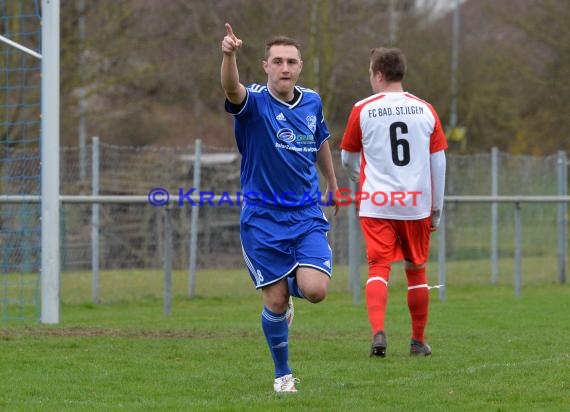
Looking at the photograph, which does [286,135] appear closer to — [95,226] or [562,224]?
[95,226]

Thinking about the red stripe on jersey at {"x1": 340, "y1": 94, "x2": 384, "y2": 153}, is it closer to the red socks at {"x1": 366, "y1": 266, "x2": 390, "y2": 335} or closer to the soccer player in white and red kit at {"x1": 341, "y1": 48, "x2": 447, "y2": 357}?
the soccer player in white and red kit at {"x1": 341, "y1": 48, "x2": 447, "y2": 357}

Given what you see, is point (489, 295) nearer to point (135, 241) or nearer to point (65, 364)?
point (135, 241)

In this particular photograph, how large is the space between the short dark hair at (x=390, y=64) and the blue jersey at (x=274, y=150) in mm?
1427

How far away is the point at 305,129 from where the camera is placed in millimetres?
6578

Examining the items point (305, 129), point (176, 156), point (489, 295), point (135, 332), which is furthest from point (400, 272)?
point (305, 129)

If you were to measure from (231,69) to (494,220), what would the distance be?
12519 mm

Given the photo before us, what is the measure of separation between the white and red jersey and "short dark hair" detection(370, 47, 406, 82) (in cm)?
13

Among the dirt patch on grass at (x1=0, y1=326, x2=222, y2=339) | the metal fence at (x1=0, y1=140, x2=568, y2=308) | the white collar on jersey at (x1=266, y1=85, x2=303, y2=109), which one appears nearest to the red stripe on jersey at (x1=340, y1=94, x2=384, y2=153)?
the white collar on jersey at (x1=266, y1=85, x2=303, y2=109)

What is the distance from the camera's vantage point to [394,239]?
26.0 feet

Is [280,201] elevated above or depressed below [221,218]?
above

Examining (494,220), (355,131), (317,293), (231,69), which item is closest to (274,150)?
(231,69)

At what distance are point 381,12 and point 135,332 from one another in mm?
14142

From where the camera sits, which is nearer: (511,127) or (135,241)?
(135,241)

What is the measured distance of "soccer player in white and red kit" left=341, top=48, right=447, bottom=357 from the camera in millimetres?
7750
